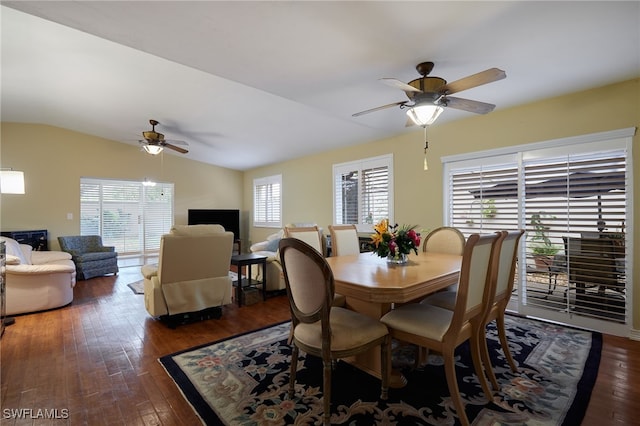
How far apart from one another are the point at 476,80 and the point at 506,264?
1.36 meters

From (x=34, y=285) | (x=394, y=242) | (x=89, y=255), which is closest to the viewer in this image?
(x=394, y=242)

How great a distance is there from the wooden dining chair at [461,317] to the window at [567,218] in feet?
5.97

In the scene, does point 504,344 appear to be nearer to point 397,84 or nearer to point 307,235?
point 307,235

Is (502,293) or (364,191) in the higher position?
(364,191)

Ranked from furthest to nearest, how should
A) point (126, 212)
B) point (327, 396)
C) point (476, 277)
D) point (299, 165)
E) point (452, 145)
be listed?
point (126, 212), point (299, 165), point (452, 145), point (476, 277), point (327, 396)

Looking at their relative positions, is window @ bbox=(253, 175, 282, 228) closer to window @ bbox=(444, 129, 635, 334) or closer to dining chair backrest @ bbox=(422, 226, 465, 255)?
dining chair backrest @ bbox=(422, 226, 465, 255)

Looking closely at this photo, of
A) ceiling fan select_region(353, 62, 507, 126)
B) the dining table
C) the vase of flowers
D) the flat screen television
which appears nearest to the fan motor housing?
ceiling fan select_region(353, 62, 507, 126)

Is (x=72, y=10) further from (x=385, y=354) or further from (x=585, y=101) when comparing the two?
(x=585, y=101)

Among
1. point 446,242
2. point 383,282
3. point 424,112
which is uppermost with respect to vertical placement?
point 424,112

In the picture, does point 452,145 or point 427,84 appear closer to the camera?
point 427,84

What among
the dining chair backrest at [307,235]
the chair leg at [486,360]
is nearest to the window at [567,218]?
the chair leg at [486,360]

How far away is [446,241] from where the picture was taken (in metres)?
3.22

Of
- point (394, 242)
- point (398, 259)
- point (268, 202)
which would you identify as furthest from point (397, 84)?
point (268, 202)

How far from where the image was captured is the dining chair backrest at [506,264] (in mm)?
2061
